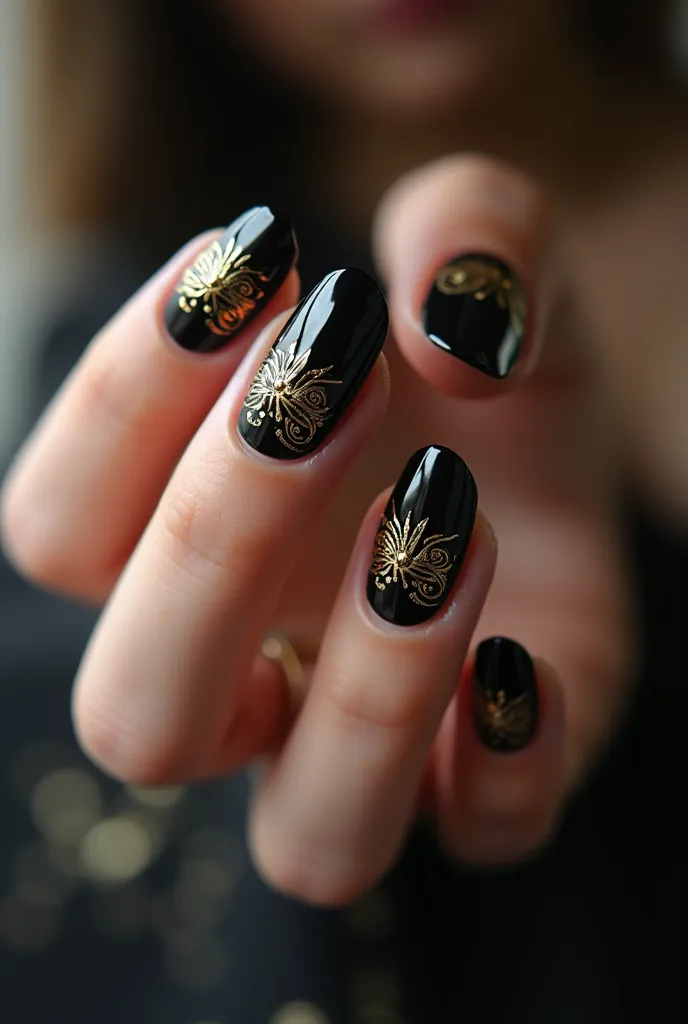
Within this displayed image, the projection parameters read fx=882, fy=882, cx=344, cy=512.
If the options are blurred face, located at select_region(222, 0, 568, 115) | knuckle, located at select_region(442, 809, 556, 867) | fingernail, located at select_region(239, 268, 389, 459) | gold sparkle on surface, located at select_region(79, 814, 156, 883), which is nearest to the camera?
fingernail, located at select_region(239, 268, 389, 459)

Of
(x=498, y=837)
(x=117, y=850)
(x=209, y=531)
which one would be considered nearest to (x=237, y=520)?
(x=209, y=531)

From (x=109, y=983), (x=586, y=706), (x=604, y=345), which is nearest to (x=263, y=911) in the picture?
(x=109, y=983)

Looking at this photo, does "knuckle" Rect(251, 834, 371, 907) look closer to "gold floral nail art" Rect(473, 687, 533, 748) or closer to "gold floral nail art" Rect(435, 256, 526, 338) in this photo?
"gold floral nail art" Rect(473, 687, 533, 748)

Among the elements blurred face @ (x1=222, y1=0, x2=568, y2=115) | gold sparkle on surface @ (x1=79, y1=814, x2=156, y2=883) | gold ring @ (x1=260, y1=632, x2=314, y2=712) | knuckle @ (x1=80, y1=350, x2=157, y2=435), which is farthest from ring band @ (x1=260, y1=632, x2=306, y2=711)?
blurred face @ (x1=222, y1=0, x2=568, y2=115)

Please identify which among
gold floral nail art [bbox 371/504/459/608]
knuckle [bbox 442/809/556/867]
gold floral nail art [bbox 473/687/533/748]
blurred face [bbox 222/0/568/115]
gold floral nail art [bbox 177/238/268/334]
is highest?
blurred face [bbox 222/0/568/115]

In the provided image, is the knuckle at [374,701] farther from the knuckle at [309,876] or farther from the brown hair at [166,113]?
the brown hair at [166,113]

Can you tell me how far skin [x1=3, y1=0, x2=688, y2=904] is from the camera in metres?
0.31

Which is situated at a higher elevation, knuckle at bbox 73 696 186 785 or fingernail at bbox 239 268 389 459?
fingernail at bbox 239 268 389 459

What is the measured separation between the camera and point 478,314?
1.12 ft

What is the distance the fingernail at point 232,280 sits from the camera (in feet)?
1.08

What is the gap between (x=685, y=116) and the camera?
103 cm

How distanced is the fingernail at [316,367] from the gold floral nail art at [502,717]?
12 cm

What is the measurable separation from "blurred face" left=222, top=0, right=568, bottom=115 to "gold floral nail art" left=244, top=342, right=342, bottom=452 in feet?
1.95

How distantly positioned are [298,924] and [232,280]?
0.37 meters
